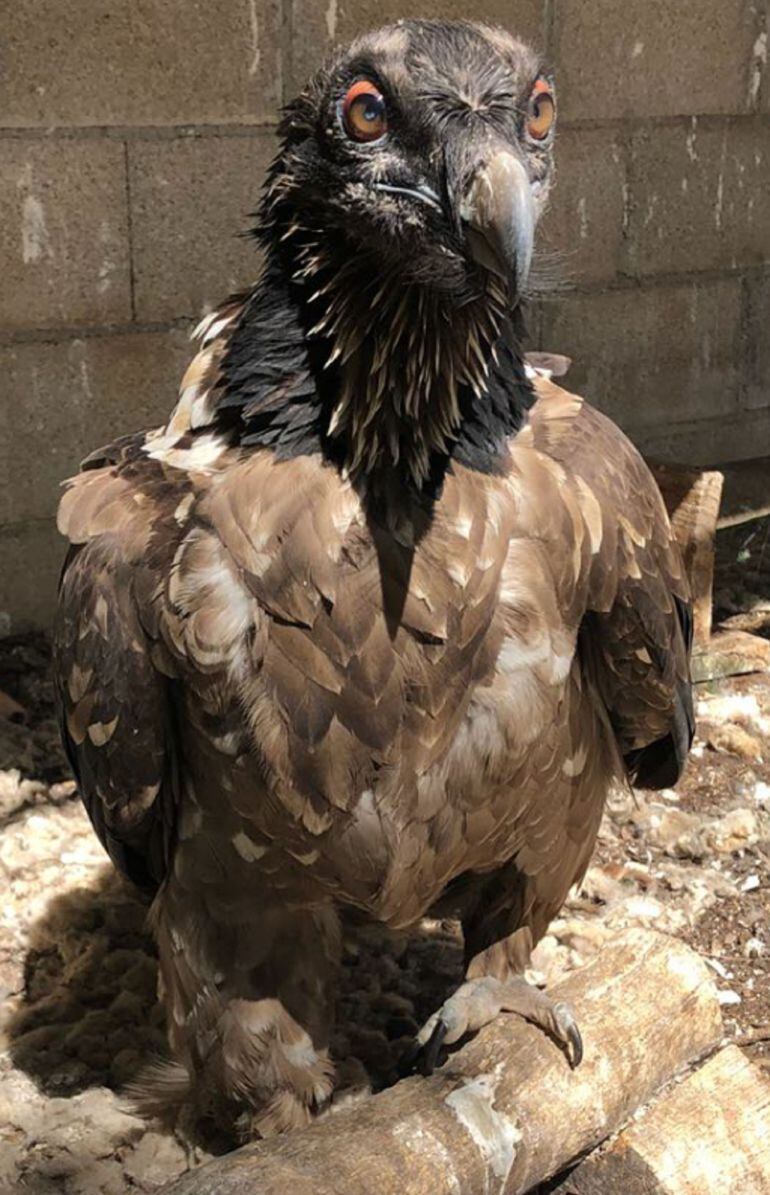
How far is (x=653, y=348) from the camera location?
5547 millimetres

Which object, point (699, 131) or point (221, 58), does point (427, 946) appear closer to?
point (221, 58)

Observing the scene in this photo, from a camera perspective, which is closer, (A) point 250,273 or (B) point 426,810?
(B) point 426,810

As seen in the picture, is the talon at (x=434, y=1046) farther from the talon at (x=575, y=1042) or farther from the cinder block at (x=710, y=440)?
the cinder block at (x=710, y=440)

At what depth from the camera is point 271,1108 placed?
8.33ft

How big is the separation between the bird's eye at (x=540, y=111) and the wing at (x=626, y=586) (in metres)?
0.56

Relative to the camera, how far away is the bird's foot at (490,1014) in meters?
2.43

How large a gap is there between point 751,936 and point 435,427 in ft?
5.74

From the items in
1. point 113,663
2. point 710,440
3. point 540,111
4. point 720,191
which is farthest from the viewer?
point 710,440

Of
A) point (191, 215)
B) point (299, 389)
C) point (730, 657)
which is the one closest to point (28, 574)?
point (191, 215)

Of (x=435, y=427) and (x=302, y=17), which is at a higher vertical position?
(x=302, y=17)

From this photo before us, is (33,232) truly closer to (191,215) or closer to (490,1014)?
(191,215)

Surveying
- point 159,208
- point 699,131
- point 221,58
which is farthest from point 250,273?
point 699,131

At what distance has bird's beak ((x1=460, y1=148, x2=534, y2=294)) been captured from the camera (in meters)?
1.73

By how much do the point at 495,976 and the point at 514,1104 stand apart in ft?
1.45
